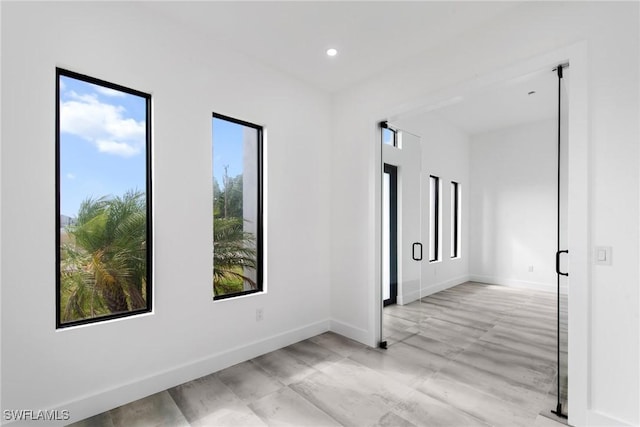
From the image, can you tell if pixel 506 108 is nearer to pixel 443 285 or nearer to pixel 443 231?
pixel 443 231

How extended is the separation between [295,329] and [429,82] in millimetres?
2817

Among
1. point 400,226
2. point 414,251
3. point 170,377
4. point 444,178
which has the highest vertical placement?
point 444,178

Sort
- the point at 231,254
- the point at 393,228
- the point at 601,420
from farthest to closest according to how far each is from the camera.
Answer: the point at 393,228 → the point at 231,254 → the point at 601,420

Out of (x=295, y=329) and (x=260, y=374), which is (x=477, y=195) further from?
(x=260, y=374)

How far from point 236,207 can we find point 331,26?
5.89 feet

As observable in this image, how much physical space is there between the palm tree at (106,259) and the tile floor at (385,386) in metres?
0.73

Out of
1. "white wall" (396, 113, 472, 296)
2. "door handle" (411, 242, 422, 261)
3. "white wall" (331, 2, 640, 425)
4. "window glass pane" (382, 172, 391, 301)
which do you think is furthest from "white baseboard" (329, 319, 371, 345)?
"white wall" (396, 113, 472, 296)

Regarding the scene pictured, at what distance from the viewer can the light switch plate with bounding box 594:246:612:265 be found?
188 cm

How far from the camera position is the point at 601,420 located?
1870 millimetres

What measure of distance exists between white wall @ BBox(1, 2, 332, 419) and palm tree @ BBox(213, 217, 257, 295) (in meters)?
0.18

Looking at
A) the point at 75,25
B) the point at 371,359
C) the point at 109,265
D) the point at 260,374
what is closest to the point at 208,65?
the point at 75,25

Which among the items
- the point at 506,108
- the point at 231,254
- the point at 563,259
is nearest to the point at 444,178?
the point at 506,108

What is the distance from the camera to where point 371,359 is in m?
2.97

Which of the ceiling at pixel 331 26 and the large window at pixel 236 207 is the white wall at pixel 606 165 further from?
the large window at pixel 236 207
